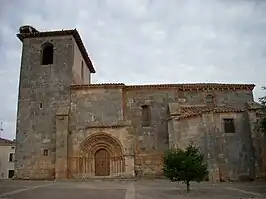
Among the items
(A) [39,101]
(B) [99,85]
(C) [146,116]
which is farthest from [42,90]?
(C) [146,116]

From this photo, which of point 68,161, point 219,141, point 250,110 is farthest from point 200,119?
point 68,161

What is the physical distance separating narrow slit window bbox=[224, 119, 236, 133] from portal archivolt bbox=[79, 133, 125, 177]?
823 cm

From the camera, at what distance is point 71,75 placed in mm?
26844

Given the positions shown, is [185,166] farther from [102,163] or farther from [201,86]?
[201,86]

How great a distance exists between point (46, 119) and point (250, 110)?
16300mm

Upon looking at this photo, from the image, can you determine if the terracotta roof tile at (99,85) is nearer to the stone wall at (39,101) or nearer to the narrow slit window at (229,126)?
the stone wall at (39,101)

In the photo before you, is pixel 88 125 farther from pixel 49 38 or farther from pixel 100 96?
pixel 49 38

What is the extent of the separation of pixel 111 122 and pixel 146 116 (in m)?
3.52

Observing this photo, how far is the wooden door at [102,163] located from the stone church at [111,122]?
0.26 ft

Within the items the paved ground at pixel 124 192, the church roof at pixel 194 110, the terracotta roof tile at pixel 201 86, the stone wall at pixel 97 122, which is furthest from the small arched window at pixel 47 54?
the paved ground at pixel 124 192

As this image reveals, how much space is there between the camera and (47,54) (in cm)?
2852

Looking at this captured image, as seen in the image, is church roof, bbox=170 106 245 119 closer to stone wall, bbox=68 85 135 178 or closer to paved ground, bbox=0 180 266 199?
stone wall, bbox=68 85 135 178

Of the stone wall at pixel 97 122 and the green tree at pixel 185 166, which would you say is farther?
the stone wall at pixel 97 122

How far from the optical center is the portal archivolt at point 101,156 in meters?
24.6
